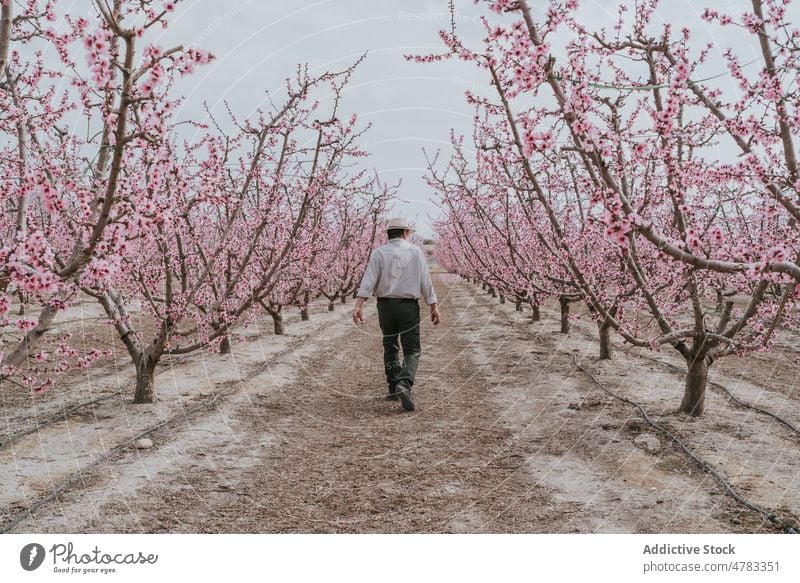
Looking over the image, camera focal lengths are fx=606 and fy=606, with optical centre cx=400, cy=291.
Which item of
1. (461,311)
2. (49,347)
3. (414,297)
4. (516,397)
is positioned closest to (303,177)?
(414,297)

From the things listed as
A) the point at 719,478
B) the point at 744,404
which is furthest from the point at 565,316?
the point at 719,478

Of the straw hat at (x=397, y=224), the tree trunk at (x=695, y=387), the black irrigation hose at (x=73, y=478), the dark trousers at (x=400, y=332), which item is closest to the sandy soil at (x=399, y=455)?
the black irrigation hose at (x=73, y=478)

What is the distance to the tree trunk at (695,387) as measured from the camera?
6.20 meters

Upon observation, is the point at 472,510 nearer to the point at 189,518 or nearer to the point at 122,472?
the point at 189,518

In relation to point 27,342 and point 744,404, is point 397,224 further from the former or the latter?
point 744,404

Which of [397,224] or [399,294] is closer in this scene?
[399,294]

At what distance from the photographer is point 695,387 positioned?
20.6 ft

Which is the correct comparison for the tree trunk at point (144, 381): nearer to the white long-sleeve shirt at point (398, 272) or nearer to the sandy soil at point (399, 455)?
the sandy soil at point (399, 455)

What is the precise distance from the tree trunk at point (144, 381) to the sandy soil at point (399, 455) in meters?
0.19

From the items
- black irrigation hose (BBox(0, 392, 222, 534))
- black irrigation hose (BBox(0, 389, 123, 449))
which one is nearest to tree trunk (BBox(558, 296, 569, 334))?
black irrigation hose (BBox(0, 392, 222, 534))

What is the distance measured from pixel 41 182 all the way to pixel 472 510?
11.1 ft

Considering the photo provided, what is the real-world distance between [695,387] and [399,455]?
10.5 ft

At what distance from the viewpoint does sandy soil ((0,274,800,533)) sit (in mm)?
4156

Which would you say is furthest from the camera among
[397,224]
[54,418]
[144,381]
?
[397,224]
